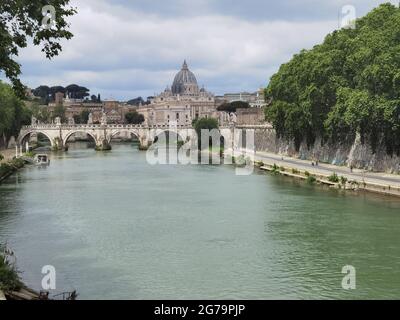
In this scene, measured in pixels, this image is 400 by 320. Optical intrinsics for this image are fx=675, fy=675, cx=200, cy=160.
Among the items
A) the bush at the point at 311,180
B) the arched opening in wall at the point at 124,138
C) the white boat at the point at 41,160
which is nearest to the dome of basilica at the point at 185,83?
the arched opening in wall at the point at 124,138

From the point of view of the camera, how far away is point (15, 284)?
14508 mm

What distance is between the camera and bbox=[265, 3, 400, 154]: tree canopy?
110ft

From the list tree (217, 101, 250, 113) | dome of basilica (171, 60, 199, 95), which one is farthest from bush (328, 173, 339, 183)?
dome of basilica (171, 60, 199, 95)

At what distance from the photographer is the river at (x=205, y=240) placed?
16.8 meters

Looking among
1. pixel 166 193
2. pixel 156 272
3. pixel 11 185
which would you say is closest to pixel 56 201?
pixel 166 193

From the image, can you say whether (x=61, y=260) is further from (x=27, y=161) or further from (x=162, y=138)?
(x=162, y=138)

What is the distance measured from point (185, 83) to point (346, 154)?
146m

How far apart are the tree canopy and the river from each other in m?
4.40

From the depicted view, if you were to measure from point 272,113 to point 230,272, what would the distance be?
3981 cm

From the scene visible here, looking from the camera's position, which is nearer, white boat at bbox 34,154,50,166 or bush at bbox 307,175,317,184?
bush at bbox 307,175,317,184

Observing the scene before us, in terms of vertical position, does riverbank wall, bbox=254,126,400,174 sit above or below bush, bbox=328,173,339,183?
above

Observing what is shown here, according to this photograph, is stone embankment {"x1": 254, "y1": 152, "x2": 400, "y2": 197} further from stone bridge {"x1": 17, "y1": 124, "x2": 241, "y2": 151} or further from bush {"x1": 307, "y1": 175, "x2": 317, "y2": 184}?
stone bridge {"x1": 17, "y1": 124, "x2": 241, "y2": 151}

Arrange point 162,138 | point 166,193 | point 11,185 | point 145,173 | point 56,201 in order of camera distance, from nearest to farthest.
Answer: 1. point 56,201
2. point 166,193
3. point 11,185
4. point 145,173
5. point 162,138

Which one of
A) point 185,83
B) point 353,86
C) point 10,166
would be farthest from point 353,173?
point 185,83
